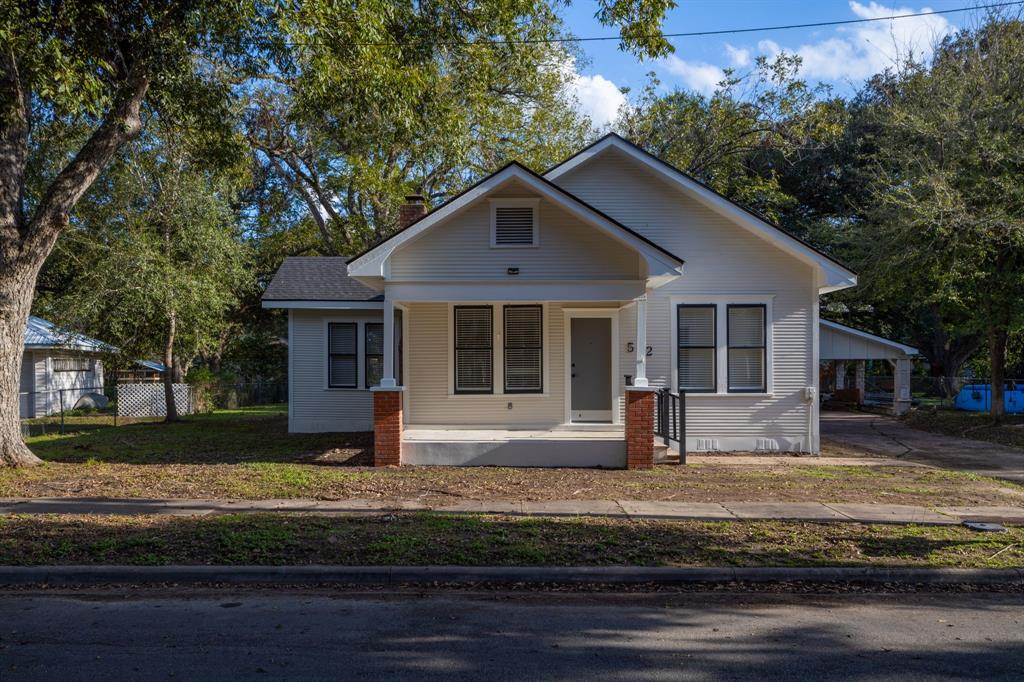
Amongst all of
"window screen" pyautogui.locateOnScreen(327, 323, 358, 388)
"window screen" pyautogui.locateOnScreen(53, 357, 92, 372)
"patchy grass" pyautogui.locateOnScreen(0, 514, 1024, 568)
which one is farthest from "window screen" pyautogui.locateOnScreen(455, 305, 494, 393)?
"window screen" pyautogui.locateOnScreen(53, 357, 92, 372)

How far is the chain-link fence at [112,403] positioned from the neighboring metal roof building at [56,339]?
4.75 ft

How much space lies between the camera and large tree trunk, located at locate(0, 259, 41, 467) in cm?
1217

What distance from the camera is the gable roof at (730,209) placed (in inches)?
569

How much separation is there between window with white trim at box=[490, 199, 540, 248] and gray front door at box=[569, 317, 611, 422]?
7.25 ft

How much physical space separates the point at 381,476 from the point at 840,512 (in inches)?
257

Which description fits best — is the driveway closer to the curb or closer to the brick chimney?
the curb

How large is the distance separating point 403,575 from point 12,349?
924cm

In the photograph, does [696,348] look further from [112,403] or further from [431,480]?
[112,403]

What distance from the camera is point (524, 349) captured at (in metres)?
Answer: 15.2

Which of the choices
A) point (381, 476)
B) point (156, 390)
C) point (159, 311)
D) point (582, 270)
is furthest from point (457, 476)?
point (156, 390)

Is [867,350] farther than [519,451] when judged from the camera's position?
Yes

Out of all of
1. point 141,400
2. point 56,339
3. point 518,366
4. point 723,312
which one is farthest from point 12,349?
point 141,400

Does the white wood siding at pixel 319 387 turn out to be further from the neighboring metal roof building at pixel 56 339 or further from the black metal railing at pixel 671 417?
the black metal railing at pixel 671 417

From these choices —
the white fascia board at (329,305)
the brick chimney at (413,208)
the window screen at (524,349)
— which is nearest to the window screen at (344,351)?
the white fascia board at (329,305)
